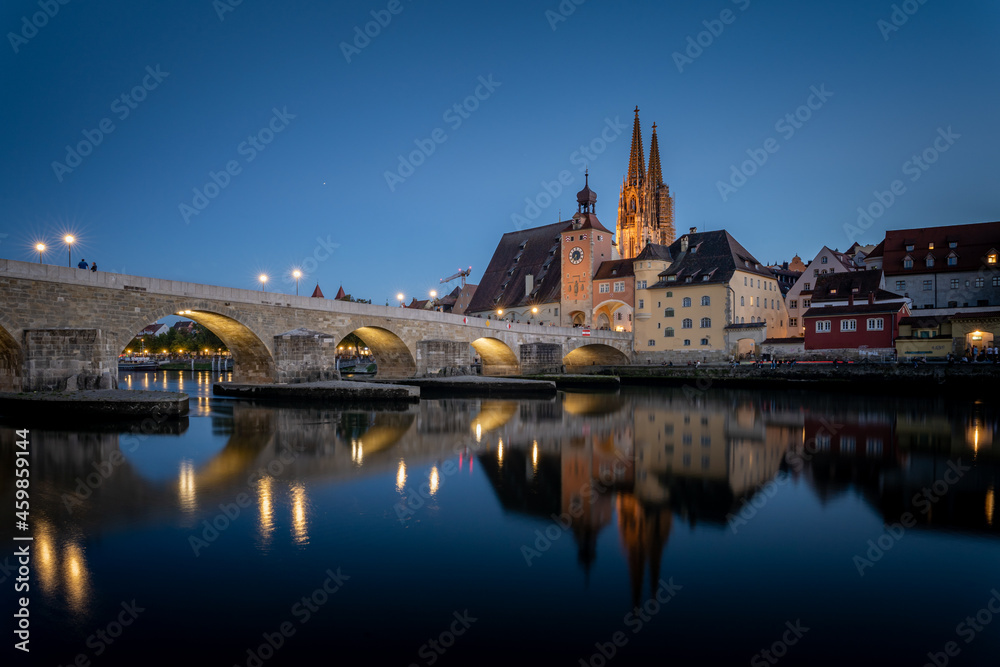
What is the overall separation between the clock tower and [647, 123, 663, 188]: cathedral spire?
22.0 meters

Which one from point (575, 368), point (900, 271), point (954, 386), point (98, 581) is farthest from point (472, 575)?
point (900, 271)

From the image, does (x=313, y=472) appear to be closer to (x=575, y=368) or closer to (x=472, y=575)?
(x=472, y=575)

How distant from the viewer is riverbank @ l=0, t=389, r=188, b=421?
16.0 meters

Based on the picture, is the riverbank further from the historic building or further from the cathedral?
the cathedral

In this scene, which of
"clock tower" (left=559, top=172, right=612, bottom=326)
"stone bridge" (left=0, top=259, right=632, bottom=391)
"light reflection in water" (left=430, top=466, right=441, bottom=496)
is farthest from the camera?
"clock tower" (left=559, top=172, right=612, bottom=326)

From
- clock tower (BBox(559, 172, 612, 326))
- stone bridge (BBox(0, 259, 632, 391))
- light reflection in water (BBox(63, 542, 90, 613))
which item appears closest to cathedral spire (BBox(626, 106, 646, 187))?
clock tower (BBox(559, 172, 612, 326))

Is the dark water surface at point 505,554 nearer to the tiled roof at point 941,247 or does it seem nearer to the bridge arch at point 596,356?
the bridge arch at point 596,356

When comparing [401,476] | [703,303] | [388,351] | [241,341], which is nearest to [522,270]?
[703,303]

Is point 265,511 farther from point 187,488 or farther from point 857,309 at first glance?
point 857,309

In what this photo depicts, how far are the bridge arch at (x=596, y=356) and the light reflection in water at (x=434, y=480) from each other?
117 feet

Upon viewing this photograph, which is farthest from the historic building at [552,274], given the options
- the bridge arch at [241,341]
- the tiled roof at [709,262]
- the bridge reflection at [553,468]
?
the bridge reflection at [553,468]

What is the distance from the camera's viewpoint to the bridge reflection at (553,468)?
294 inches

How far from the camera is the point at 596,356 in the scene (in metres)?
47.7

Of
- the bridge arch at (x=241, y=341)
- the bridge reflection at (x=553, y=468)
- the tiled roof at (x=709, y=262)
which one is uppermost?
the tiled roof at (x=709, y=262)
